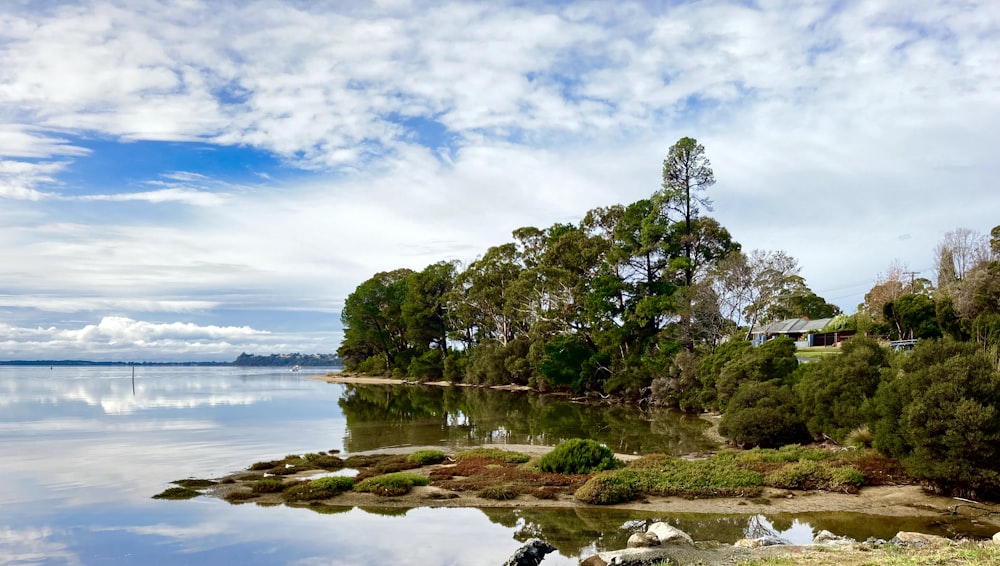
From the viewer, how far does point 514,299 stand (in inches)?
2488

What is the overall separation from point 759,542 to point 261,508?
38.2 feet

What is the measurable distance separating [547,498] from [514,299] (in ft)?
153

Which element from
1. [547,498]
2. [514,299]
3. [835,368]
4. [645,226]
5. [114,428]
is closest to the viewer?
[547,498]

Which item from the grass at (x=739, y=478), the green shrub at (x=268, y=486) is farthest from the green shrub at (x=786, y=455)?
the green shrub at (x=268, y=486)

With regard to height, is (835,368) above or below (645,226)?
below

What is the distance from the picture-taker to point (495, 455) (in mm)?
22844

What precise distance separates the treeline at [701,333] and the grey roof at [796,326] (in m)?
3.96

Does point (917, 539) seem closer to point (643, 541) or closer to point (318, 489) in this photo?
point (643, 541)

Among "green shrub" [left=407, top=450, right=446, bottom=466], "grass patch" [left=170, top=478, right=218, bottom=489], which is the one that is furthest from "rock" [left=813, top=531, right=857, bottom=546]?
"grass patch" [left=170, top=478, right=218, bottom=489]

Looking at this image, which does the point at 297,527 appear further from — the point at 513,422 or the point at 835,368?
the point at 513,422

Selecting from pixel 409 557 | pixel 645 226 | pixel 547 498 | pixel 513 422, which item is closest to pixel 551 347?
pixel 645 226

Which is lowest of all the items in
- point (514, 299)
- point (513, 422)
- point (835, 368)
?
point (513, 422)

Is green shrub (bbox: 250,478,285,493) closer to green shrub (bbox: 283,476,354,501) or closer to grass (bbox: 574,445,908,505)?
green shrub (bbox: 283,476,354,501)

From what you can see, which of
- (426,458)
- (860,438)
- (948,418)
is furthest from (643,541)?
(426,458)
